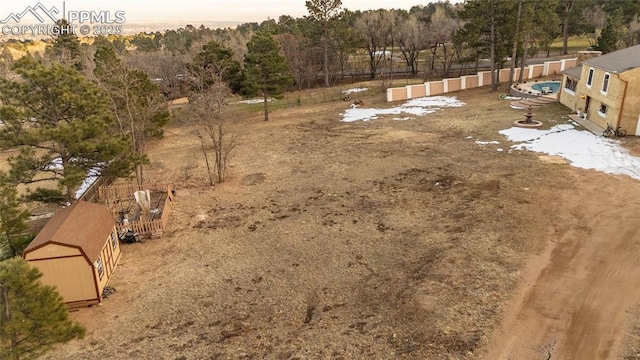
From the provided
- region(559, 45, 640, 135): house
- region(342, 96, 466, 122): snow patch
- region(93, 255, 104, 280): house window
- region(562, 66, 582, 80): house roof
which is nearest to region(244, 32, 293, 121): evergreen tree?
region(342, 96, 466, 122): snow patch

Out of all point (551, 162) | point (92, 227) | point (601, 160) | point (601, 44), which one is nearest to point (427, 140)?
point (551, 162)

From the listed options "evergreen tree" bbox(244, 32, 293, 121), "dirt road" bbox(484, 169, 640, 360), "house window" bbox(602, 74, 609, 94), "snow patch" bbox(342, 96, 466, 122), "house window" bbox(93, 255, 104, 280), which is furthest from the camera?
"evergreen tree" bbox(244, 32, 293, 121)

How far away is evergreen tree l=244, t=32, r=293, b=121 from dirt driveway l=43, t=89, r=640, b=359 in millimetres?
12828

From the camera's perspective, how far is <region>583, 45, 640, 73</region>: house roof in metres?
21.3

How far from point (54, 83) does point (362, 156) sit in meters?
14.2

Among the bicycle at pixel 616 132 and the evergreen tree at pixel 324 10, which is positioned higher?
the evergreen tree at pixel 324 10

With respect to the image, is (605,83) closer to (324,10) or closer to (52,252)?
(52,252)

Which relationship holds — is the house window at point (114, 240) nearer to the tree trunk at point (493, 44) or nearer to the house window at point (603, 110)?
the house window at point (603, 110)

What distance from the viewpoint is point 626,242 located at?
12.2m

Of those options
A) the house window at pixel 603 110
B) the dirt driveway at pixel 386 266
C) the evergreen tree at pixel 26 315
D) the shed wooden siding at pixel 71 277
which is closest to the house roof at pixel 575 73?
the house window at pixel 603 110

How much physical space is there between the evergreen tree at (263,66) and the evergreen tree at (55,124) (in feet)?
58.0

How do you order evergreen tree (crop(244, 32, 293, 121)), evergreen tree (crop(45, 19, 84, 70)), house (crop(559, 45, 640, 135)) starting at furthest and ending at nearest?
evergreen tree (crop(45, 19, 84, 70)) → evergreen tree (crop(244, 32, 293, 121)) → house (crop(559, 45, 640, 135))

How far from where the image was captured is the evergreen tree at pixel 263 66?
105ft

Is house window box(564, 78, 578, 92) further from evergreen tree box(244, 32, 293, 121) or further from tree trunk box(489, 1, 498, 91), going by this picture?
evergreen tree box(244, 32, 293, 121)
